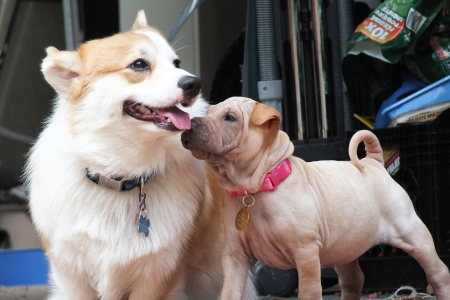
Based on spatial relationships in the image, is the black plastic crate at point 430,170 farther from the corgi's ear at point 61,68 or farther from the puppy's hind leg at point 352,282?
the corgi's ear at point 61,68

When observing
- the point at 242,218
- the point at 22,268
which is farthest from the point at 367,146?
the point at 22,268

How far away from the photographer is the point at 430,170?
12.6 ft

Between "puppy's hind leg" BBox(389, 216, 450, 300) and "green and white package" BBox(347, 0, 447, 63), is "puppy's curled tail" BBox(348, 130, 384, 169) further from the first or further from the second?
"green and white package" BBox(347, 0, 447, 63)

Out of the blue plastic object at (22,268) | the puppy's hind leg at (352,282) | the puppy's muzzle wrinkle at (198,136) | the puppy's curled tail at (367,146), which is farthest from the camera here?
the blue plastic object at (22,268)

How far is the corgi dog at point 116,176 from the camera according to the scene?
303cm

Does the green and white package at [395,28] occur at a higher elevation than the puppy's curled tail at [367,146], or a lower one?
higher

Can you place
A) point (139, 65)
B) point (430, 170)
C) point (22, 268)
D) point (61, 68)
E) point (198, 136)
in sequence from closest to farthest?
point (198, 136), point (139, 65), point (61, 68), point (430, 170), point (22, 268)

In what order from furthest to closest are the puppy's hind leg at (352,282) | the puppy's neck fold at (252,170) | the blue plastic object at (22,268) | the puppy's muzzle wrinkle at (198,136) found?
the blue plastic object at (22,268) → the puppy's hind leg at (352,282) → the puppy's neck fold at (252,170) → the puppy's muzzle wrinkle at (198,136)

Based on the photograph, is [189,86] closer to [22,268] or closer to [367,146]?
[367,146]

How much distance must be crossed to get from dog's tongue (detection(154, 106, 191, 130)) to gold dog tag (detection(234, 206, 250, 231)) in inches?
14.1

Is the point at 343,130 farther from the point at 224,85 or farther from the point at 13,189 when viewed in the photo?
the point at 13,189

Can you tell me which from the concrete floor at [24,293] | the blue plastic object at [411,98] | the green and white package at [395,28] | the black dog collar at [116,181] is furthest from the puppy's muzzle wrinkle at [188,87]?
the concrete floor at [24,293]

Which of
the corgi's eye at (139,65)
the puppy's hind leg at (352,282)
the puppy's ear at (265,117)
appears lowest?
the puppy's hind leg at (352,282)

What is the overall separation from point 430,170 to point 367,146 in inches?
23.0
